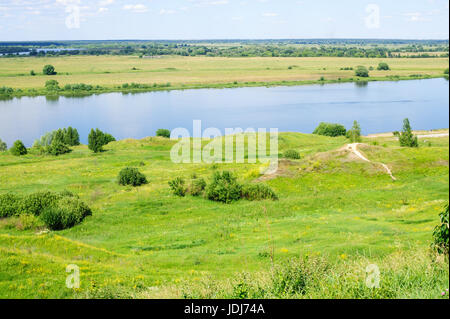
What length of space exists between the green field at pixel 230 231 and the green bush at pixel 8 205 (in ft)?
1.83

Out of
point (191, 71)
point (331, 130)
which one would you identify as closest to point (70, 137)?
point (331, 130)

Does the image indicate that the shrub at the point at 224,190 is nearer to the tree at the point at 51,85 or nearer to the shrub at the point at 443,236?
the shrub at the point at 443,236

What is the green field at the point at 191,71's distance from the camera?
359 ft

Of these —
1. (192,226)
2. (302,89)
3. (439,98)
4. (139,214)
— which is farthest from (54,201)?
(302,89)

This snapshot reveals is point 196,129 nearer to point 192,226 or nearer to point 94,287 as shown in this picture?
point 192,226

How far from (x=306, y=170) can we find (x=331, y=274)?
871 inches

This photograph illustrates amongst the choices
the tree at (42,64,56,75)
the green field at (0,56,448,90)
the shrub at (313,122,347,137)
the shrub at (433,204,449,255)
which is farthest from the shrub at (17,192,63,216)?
the tree at (42,64,56,75)

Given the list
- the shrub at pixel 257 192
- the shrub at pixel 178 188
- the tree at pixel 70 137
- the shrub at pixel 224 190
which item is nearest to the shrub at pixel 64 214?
the shrub at pixel 178 188

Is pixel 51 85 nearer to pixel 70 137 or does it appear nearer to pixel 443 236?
pixel 70 137

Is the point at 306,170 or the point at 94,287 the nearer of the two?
the point at 94,287

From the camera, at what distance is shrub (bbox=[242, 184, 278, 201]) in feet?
87.4

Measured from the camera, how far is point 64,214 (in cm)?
2144

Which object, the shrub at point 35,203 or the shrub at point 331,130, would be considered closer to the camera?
the shrub at point 35,203
